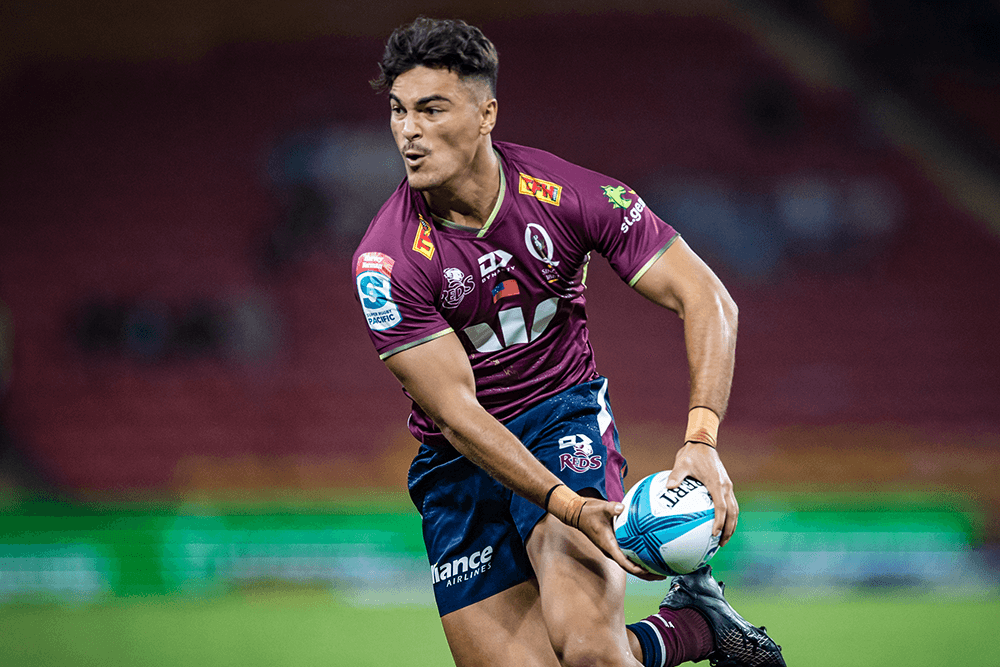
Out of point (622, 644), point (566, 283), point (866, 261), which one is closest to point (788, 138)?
point (866, 261)

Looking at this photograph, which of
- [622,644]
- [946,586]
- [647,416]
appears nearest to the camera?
[622,644]

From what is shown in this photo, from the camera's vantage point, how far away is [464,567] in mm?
3578

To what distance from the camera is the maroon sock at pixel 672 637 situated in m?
3.41

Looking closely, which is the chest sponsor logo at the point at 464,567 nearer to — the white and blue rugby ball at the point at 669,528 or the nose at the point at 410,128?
the white and blue rugby ball at the point at 669,528

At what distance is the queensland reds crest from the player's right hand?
346 millimetres

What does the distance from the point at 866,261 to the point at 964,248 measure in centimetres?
102

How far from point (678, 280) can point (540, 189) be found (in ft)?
1.89

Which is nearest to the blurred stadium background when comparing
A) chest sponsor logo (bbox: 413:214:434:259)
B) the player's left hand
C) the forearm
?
chest sponsor logo (bbox: 413:214:434:259)

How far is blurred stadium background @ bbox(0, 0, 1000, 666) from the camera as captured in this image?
10.1m

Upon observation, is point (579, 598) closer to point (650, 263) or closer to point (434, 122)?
point (650, 263)

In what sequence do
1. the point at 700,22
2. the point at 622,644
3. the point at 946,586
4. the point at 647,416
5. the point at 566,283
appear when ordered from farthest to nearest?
the point at 700,22 → the point at 647,416 → the point at 946,586 → the point at 566,283 → the point at 622,644

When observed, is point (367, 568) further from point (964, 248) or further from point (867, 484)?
point (964, 248)

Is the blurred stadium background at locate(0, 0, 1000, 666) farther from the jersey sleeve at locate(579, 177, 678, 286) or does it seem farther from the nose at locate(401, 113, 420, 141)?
the nose at locate(401, 113, 420, 141)

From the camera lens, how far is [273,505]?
9367 mm
